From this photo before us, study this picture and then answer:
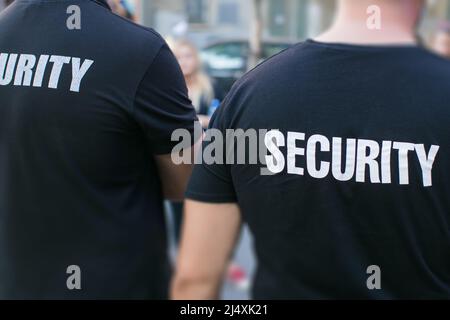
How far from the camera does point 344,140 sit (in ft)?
3.78

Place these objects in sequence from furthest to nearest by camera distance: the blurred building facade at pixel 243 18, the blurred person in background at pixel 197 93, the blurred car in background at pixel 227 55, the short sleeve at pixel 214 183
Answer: the blurred building facade at pixel 243 18 < the blurred car in background at pixel 227 55 < the blurred person in background at pixel 197 93 < the short sleeve at pixel 214 183

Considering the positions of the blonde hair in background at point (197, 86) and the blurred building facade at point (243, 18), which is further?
the blurred building facade at point (243, 18)

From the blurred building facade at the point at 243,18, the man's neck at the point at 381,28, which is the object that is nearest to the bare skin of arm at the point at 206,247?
the man's neck at the point at 381,28

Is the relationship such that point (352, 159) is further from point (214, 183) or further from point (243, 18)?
point (243, 18)

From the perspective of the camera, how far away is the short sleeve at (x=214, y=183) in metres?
1.28

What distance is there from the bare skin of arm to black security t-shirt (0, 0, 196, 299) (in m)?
0.29

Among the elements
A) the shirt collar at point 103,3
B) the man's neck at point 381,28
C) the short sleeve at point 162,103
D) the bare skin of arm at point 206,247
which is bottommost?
the bare skin of arm at point 206,247

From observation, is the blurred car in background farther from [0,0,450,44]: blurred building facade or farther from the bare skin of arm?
the bare skin of arm

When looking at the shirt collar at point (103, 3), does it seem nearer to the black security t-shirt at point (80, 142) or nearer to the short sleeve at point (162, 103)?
the black security t-shirt at point (80, 142)

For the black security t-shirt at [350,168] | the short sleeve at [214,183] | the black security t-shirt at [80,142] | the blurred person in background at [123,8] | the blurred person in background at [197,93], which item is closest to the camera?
the black security t-shirt at [350,168]

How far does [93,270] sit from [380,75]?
0.91m

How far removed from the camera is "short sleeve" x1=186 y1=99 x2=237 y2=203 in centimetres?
128

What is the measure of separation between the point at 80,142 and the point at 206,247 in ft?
1.48

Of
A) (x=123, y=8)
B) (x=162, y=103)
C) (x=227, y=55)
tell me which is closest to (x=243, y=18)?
(x=227, y=55)
